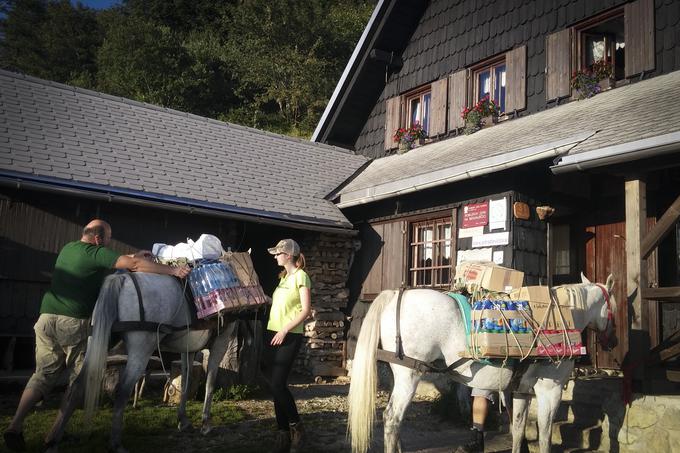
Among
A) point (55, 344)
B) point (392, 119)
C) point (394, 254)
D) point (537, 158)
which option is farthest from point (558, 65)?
point (55, 344)

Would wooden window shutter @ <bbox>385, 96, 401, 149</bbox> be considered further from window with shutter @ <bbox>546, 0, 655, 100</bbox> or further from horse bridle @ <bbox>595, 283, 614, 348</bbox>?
horse bridle @ <bbox>595, 283, 614, 348</bbox>

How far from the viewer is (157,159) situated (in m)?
10.8

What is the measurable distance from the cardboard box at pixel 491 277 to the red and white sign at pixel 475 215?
314cm

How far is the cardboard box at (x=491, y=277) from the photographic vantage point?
5621mm

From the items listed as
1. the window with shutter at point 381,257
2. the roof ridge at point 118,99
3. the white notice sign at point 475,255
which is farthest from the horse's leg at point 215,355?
the roof ridge at point 118,99

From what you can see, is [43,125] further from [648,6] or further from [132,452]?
[648,6]

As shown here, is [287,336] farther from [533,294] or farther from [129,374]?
[533,294]

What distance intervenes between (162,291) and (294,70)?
2413cm

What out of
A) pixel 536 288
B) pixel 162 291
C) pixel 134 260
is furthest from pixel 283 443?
pixel 536 288

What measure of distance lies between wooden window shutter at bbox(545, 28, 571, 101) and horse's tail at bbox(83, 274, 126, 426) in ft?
25.7

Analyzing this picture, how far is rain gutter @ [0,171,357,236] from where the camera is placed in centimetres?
848

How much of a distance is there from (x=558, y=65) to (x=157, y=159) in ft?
23.7

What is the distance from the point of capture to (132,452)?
5.45m

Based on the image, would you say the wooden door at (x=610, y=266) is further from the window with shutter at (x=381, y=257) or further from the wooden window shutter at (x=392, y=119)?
the wooden window shutter at (x=392, y=119)
